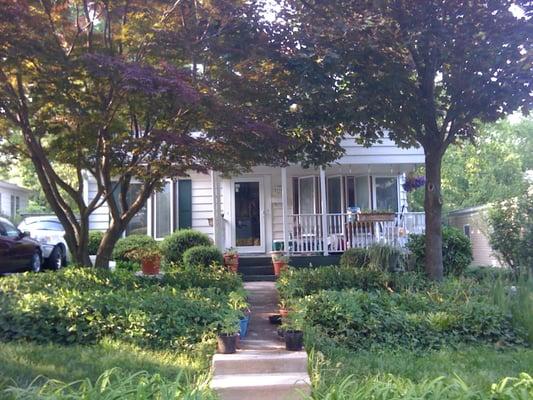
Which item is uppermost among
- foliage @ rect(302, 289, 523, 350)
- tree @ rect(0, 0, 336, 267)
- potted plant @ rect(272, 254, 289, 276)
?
tree @ rect(0, 0, 336, 267)

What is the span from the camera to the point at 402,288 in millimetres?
10047

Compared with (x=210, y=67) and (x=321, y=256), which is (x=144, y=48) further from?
(x=321, y=256)

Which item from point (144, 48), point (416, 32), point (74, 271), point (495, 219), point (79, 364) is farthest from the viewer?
point (495, 219)

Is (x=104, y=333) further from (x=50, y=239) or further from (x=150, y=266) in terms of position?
(x=50, y=239)

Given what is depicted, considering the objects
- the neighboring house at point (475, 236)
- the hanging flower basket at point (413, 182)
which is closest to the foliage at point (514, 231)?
the hanging flower basket at point (413, 182)

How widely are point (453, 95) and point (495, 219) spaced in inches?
213

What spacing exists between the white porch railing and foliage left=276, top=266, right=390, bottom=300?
4003 millimetres

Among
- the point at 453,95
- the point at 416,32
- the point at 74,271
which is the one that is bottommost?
the point at 74,271

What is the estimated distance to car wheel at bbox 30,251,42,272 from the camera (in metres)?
14.5

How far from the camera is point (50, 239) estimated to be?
16.5 m

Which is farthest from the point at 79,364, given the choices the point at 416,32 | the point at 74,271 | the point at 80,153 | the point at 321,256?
the point at 321,256

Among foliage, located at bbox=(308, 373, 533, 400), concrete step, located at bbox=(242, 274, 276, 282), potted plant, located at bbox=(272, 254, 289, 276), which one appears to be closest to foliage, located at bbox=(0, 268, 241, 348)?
foliage, located at bbox=(308, 373, 533, 400)

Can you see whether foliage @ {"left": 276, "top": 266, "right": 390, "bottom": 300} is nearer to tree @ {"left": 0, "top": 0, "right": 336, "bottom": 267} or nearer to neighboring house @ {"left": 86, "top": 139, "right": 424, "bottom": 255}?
tree @ {"left": 0, "top": 0, "right": 336, "bottom": 267}

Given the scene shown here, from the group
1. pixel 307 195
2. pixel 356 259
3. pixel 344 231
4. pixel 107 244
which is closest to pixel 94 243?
pixel 107 244
